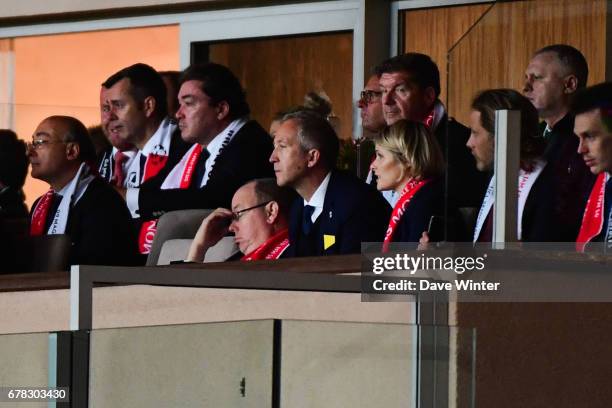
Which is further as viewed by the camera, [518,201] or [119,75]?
[119,75]

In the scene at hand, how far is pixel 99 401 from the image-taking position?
3.30 metres

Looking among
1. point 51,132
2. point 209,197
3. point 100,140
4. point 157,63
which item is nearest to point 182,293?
point 209,197

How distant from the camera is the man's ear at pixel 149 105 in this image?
716 cm

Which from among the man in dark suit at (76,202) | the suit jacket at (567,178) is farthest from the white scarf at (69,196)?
the suit jacket at (567,178)

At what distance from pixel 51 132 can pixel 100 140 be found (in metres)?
0.63

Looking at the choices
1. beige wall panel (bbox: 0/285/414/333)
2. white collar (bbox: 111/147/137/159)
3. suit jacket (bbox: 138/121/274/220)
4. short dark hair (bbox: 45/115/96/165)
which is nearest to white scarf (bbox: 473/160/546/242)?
beige wall panel (bbox: 0/285/414/333)

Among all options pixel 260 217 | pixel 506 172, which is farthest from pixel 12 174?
pixel 506 172

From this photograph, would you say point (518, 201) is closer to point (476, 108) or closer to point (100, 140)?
point (476, 108)

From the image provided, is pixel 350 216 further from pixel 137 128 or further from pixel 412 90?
pixel 137 128

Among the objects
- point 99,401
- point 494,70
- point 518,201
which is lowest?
point 99,401

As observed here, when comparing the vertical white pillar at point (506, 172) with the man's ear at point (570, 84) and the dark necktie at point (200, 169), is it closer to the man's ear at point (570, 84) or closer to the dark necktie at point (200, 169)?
the man's ear at point (570, 84)

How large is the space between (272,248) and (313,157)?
38cm

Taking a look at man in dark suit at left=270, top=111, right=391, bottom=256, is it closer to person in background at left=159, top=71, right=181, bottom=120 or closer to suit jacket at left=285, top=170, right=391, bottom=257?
suit jacket at left=285, top=170, right=391, bottom=257

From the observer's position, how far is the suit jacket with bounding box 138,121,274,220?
6551 mm
